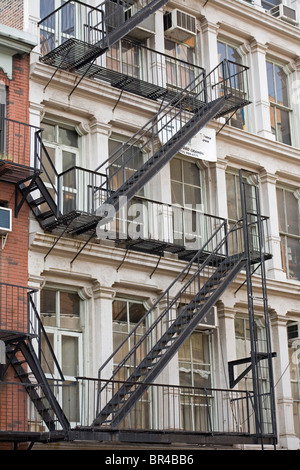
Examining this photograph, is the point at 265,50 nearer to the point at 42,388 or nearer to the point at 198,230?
the point at 198,230

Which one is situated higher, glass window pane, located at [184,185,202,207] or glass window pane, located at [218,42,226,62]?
glass window pane, located at [218,42,226,62]

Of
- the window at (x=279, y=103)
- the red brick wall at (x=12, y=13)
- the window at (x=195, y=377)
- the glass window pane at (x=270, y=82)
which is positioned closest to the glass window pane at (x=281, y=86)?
the window at (x=279, y=103)

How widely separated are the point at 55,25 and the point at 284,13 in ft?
30.0

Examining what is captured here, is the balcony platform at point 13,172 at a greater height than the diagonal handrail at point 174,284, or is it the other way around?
the balcony platform at point 13,172

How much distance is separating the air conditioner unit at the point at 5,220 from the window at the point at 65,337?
182 centimetres

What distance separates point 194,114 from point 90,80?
9.94 ft

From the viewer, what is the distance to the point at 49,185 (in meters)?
20.7

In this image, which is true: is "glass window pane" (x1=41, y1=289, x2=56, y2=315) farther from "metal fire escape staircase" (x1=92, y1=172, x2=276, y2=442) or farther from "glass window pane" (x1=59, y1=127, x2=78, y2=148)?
"glass window pane" (x1=59, y1=127, x2=78, y2=148)

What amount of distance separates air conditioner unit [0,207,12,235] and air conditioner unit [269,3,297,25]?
13.3 metres

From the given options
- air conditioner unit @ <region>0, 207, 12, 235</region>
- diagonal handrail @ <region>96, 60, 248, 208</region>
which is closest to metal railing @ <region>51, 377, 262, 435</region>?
air conditioner unit @ <region>0, 207, 12, 235</region>

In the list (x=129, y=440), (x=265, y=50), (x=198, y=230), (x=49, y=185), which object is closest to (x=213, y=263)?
(x=198, y=230)

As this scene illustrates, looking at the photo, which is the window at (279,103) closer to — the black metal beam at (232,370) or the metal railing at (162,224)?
the metal railing at (162,224)

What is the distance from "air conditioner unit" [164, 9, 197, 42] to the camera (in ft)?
80.8

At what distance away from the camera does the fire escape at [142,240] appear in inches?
753
